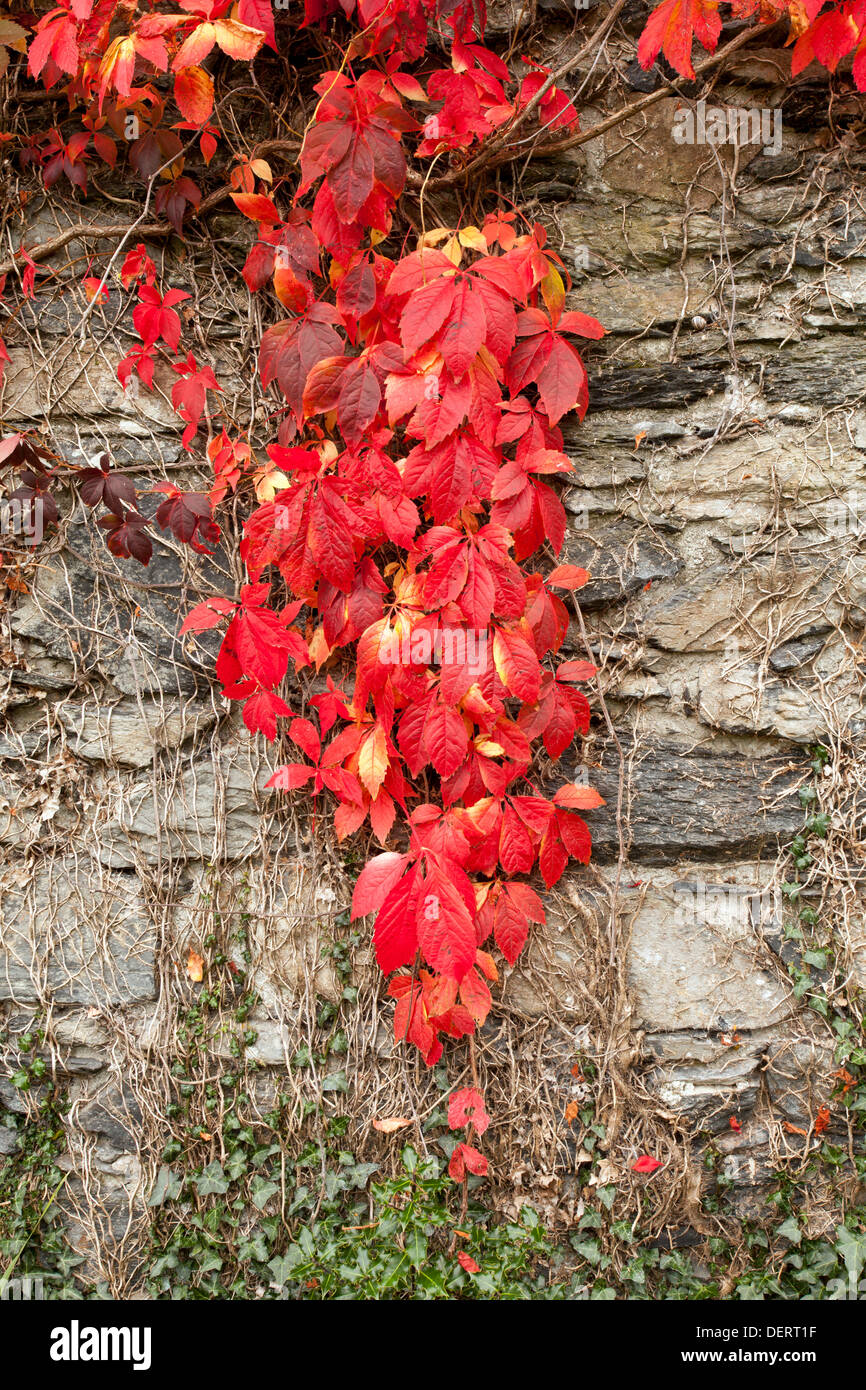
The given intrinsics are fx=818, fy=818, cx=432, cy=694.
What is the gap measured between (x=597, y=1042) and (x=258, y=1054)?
2.83 ft

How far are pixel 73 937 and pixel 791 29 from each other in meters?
2.78

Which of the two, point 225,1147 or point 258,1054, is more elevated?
point 258,1054

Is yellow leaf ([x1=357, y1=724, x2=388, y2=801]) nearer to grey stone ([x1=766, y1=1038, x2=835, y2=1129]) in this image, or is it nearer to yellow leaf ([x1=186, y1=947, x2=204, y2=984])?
yellow leaf ([x1=186, y1=947, x2=204, y2=984])

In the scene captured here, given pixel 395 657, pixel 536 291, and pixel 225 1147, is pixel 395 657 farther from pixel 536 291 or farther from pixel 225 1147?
pixel 225 1147

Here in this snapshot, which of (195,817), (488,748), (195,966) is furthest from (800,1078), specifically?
(195,817)

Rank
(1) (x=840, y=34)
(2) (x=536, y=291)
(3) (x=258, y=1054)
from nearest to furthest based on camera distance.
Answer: (1) (x=840, y=34), (2) (x=536, y=291), (3) (x=258, y=1054)

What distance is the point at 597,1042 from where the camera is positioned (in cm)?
204

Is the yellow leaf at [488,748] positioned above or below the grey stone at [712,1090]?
above

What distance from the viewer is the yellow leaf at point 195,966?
209cm

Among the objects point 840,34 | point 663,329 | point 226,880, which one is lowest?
point 226,880

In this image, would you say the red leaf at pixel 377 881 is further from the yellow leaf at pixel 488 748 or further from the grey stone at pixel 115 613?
the grey stone at pixel 115 613

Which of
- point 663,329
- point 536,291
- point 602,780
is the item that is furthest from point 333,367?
point 602,780

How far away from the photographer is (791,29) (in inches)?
73.3

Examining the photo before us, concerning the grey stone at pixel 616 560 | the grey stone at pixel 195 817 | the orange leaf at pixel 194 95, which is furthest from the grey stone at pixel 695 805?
the orange leaf at pixel 194 95
